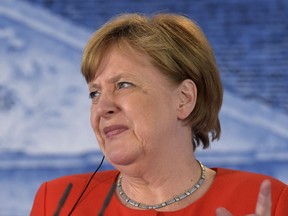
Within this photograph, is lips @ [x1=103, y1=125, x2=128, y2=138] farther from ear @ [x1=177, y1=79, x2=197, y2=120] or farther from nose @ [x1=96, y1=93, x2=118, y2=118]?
ear @ [x1=177, y1=79, x2=197, y2=120]

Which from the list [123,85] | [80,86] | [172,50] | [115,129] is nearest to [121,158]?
[115,129]

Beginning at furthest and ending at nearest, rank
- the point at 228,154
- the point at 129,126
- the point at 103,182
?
the point at 228,154 < the point at 103,182 < the point at 129,126

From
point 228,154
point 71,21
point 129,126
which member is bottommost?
point 228,154

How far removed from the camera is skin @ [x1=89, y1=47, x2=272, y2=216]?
1.60 metres

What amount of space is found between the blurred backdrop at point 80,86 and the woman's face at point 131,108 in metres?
0.85

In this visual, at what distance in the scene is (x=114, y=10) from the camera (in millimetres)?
2590

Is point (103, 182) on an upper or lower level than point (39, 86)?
upper

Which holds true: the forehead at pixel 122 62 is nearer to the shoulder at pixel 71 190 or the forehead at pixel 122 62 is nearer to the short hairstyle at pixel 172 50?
the short hairstyle at pixel 172 50

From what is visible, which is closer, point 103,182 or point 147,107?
point 147,107

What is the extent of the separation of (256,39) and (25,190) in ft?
3.42

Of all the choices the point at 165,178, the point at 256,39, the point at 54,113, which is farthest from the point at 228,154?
the point at 165,178

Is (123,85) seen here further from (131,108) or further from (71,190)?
(71,190)

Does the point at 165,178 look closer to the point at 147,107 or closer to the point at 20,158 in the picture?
the point at 147,107

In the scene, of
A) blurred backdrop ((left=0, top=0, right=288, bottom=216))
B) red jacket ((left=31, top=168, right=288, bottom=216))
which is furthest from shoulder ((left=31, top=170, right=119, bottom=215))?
blurred backdrop ((left=0, top=0, right=288, bottom=216))
